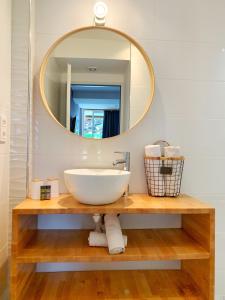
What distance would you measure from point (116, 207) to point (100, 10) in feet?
3.66

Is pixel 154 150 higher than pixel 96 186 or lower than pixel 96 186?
higher

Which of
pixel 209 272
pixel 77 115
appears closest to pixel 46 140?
pixel 77 115

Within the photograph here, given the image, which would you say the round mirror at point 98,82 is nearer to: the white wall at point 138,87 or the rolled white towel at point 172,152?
the white wall at point 138,87

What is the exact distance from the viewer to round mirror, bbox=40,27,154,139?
1.45 m

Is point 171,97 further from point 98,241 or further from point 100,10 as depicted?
point 98,241

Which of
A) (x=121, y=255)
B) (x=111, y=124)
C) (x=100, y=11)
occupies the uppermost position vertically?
(x=100, y=11)

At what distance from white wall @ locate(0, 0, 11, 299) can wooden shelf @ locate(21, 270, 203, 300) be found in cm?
22

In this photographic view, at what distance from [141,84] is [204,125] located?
1.56 feet

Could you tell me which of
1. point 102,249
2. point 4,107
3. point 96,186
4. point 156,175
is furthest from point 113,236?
point 4,107

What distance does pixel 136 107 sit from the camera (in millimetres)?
1480

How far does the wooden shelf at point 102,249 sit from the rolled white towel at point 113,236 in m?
0.03

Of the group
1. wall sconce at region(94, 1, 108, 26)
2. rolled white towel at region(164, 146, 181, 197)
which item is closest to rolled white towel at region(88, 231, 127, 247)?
rolled white towel at region(164, 146, 181, 197)

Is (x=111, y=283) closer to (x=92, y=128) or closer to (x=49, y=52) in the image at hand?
A: (x=92, y=128)

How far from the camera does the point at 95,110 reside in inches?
58.4
